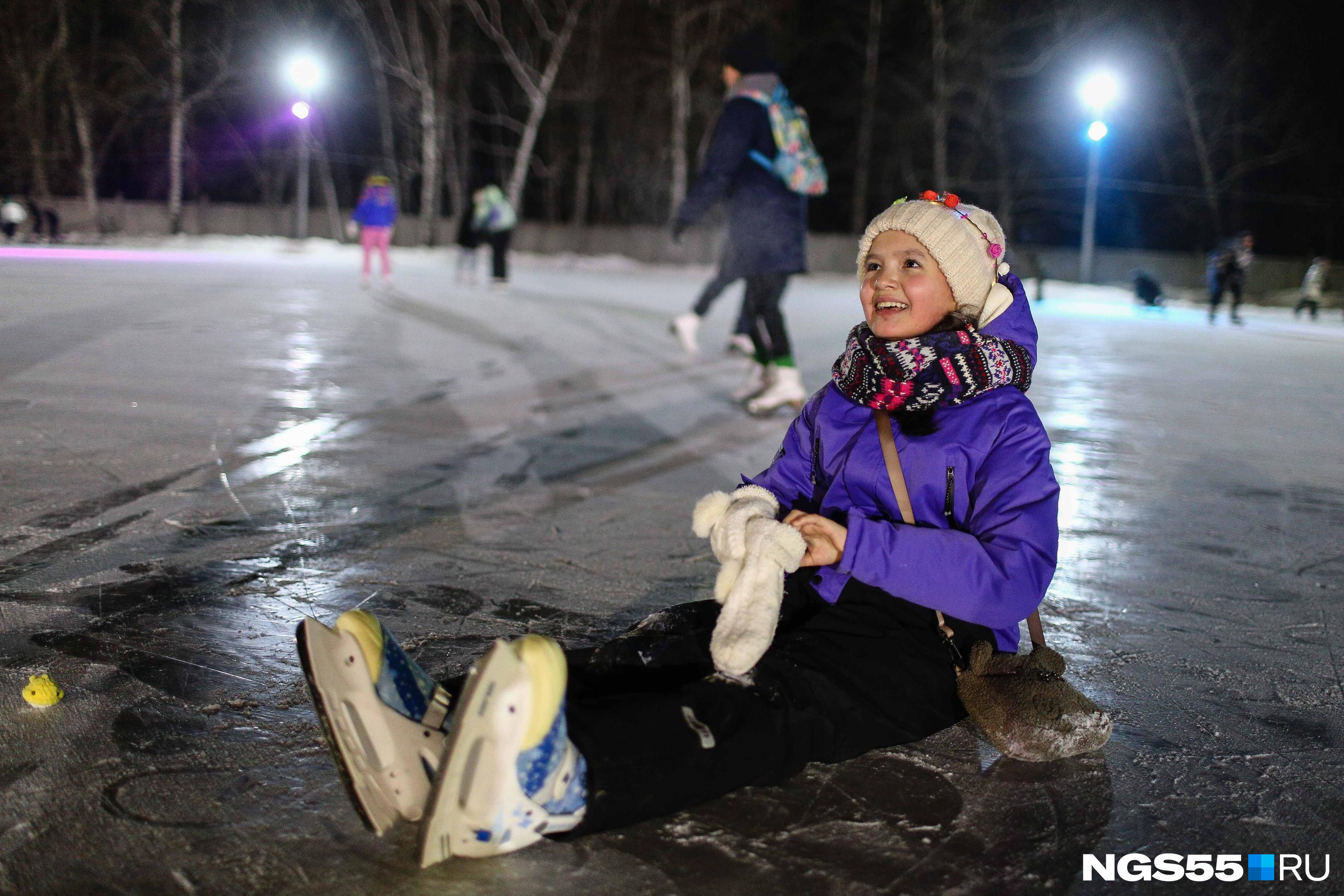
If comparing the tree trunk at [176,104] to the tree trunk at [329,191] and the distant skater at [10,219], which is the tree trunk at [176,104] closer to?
the tree trunk at [329,191]

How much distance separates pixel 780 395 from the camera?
6129 mm

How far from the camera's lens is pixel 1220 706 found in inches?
93.1

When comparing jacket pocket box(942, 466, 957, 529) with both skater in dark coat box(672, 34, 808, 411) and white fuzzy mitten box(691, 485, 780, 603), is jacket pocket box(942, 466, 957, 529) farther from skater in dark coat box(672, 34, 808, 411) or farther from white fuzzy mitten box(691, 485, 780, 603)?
skater in dark coat box(672, 34, 808, 411)

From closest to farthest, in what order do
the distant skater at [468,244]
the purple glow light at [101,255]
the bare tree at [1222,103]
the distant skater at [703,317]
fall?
the distant skater at [703,317] < the distant skater at [468,244] < the purple glow light at [101,255] < the bare tree at [1222,103]

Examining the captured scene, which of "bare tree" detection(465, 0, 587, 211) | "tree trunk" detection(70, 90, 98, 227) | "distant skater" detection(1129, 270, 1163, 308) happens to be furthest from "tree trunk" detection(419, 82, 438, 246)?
"distant skater" detection(1129, 270, 1163, 308)

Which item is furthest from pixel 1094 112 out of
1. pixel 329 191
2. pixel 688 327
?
pixel 329 191

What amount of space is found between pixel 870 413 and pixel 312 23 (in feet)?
102

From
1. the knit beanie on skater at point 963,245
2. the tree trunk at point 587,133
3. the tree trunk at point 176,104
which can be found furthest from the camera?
the tree trunk at point 587,133

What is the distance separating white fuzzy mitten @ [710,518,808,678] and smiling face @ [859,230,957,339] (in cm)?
48

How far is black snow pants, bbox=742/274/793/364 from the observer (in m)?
6.20

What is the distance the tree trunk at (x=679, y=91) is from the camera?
2714 cm

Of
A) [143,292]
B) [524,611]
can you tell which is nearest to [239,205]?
[143,292]

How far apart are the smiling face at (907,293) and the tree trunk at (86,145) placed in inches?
1182

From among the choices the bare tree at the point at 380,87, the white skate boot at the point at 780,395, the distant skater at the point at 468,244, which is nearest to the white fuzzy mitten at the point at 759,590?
the white skate boot at the point at 780,395
